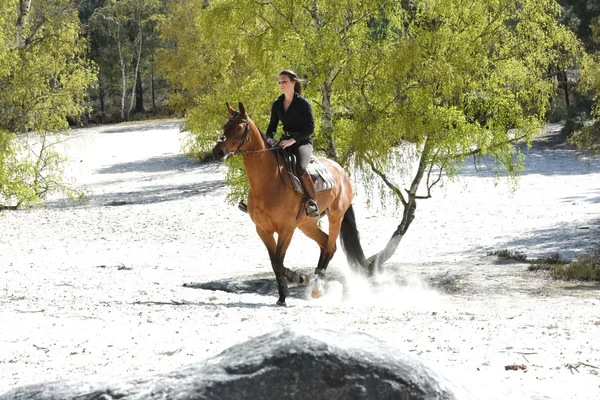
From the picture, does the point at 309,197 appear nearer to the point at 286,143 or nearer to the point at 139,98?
the point at 286,143

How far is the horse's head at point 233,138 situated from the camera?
11.4m

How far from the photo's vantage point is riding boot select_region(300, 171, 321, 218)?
12398 millimetres

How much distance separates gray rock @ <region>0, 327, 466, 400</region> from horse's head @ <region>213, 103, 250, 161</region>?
24.4 feet

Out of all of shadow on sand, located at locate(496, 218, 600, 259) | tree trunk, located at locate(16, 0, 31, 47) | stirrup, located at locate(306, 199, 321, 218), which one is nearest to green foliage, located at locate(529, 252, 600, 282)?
shadow on sand, located at locate(496, 218, 600, 259)

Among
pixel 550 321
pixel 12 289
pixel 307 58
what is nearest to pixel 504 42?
pixel 307 58

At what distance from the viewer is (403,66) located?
53.2ft

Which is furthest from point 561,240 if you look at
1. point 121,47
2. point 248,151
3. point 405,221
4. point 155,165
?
point 121,47

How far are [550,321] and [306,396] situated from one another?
24.5 ft

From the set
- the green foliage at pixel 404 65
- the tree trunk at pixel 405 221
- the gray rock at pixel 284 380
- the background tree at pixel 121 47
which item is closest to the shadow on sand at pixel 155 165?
the background tree at pixel 121 47

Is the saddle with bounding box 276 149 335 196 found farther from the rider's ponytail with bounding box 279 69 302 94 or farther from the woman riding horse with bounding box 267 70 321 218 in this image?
the rider's ponytail with bounding box 279 69 302 94

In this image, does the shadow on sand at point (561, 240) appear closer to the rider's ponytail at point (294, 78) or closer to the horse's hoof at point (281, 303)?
the horse's hoof at point (281, 303)

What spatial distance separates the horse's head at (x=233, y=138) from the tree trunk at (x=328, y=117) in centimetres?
538

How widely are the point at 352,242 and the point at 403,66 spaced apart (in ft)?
11.7

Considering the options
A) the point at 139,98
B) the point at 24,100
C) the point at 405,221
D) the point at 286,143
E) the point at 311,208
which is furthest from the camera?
the point at 139,98
